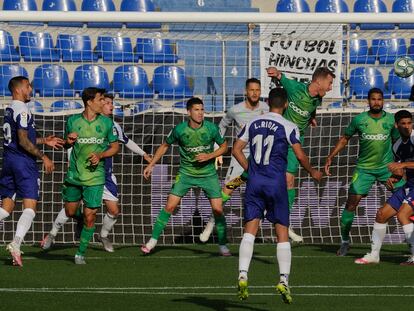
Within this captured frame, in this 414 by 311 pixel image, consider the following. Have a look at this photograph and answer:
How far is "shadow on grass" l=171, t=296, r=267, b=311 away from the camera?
30.8 ft

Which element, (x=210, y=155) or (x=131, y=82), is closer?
(x=210, y=155)

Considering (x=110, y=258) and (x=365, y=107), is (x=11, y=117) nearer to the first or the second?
(x=110, y=258)

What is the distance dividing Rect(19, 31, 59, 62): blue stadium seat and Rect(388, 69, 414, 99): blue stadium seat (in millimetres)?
5967

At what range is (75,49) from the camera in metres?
19.4

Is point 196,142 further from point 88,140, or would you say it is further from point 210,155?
point 88,140

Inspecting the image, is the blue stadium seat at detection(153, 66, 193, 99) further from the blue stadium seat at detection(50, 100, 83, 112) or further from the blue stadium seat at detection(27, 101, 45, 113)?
the blue stadium seat at detection(27, 101, 45, 113)

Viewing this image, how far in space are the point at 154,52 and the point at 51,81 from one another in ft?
6.22

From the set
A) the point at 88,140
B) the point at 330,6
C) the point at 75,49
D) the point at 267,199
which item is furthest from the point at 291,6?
the point at 267,199

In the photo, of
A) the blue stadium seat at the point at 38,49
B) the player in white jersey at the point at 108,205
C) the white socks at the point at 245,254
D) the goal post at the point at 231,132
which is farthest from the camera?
the blue stadium seat at the point at 38,49

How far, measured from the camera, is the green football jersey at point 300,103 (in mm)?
13672

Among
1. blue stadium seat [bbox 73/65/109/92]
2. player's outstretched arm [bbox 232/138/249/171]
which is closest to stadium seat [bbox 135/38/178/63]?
blue stadium seat [bbox 73/65/109/92]

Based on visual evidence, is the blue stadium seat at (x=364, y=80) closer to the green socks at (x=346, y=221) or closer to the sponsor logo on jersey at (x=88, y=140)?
the green socks at (x=346, y=221)

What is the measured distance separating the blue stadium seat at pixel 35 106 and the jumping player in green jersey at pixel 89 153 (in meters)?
3.37

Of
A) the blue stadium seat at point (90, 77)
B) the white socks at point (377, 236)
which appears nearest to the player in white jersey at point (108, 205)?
the white socks at point (377, 236)
